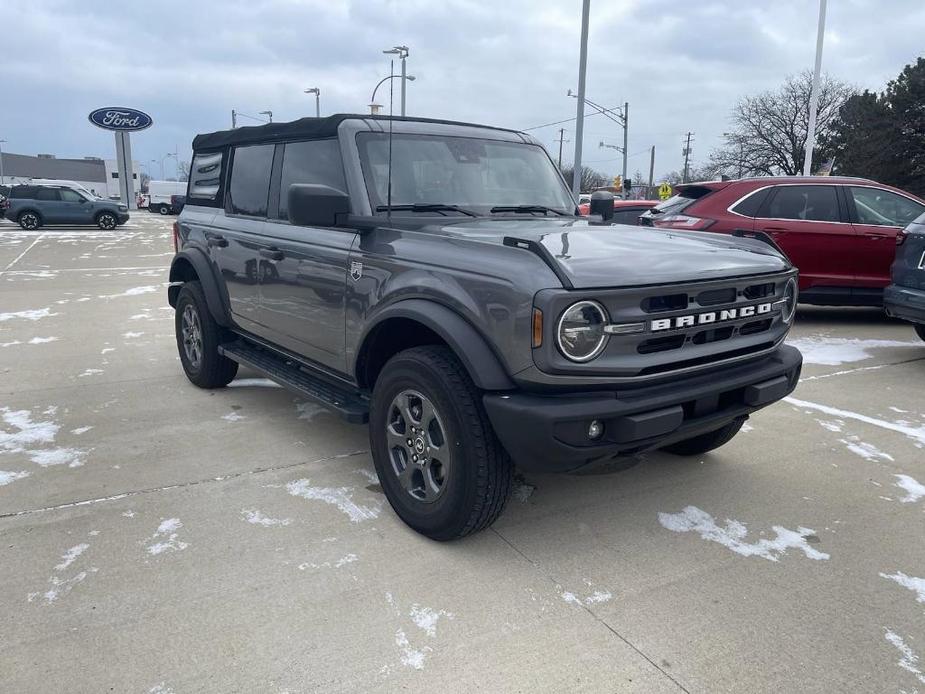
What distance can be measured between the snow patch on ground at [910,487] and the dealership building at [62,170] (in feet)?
336

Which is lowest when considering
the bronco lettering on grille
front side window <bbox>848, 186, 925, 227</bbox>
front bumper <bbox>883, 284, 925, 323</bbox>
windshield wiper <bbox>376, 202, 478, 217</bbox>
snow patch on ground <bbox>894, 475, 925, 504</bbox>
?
snow patch on ground <bbox>894, 475, 925, 504</bbox>

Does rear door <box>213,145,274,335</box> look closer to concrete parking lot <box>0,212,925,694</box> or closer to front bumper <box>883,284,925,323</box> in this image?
concrete parking lot <box>0,212,925,694</box>

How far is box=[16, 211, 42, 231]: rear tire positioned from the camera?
2514cm

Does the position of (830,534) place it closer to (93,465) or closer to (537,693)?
(537,693)

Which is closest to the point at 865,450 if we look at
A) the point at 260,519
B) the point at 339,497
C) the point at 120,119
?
the point at 339,497

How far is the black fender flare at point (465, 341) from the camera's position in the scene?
2.64 m

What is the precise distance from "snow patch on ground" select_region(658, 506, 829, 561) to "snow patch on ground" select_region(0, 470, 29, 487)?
3.28m

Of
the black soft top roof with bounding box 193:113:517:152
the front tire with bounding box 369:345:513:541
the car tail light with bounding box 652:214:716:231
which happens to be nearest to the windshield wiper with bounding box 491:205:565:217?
the black soft top roof with bounding box 193:113:517:152

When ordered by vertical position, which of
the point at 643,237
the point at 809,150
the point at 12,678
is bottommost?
the point at 12,678

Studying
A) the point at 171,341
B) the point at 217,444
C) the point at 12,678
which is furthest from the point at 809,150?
the point at 12,678

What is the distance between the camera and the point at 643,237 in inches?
130

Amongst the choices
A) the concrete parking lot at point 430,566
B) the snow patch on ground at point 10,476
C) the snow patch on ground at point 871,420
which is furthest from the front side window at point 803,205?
the snow patch on ground at point 10,476

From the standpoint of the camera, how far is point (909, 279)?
6.05 meters

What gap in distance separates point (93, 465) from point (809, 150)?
67.0ft
